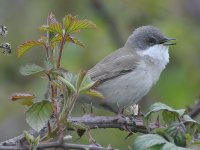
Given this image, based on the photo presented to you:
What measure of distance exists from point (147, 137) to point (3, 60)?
621 cm

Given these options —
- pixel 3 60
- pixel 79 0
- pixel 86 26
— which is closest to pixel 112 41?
pixel 79 0

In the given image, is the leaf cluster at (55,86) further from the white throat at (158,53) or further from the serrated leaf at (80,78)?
the white throat at (158,53)

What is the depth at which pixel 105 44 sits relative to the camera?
789 cm

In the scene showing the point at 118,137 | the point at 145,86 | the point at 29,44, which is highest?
the point at 29,44

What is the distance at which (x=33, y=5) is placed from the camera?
29.6 ft

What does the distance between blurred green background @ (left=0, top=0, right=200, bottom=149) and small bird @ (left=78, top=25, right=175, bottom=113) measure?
958mm

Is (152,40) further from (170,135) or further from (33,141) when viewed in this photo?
(33,141)

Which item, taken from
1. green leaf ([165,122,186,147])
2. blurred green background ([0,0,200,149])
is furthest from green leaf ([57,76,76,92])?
blurred green background ([0,0,200,149])

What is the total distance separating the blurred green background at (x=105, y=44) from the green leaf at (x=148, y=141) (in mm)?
4421

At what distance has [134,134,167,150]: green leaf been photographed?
243cm

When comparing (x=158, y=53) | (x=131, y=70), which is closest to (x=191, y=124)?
(x=131, y=70)

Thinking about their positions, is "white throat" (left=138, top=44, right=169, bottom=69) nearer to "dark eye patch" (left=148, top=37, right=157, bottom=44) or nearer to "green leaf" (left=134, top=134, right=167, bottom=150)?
"dark eye patch" (left=148, top=37, right=157, bottom=44)

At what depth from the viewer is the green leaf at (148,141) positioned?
2430mm

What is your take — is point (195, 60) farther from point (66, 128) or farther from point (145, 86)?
point (66, 128)
